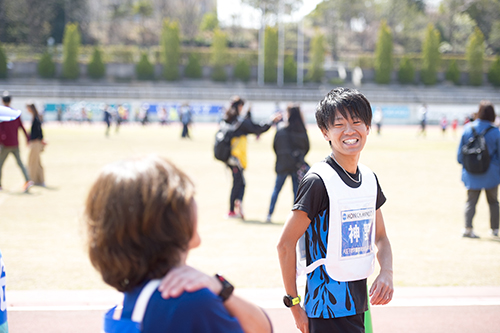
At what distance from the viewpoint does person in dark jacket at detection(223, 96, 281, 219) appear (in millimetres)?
8445

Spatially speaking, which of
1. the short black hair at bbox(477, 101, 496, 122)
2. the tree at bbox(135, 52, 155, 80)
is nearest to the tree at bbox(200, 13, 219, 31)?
the tree at bbox(135, 52, 155, 80)

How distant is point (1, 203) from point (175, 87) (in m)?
49.1

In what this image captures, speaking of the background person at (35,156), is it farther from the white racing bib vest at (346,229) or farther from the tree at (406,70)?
the tree at (406,70)

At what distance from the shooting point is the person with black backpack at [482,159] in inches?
287

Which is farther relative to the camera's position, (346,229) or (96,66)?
(96,66)

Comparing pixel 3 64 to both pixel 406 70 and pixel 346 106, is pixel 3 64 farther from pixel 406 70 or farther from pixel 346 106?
pixel 346 106

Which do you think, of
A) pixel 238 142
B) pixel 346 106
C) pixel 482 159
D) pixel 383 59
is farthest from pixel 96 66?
pixel 346 106

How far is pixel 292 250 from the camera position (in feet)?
7.88

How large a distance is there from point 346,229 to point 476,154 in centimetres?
562

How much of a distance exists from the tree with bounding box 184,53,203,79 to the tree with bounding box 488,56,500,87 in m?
35.2

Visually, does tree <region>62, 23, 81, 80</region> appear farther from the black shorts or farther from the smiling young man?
the black shorts

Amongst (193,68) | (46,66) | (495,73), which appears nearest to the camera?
(46,66)

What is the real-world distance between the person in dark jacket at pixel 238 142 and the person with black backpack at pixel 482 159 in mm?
3034

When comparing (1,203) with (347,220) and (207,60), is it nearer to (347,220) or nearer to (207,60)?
(347,220)
